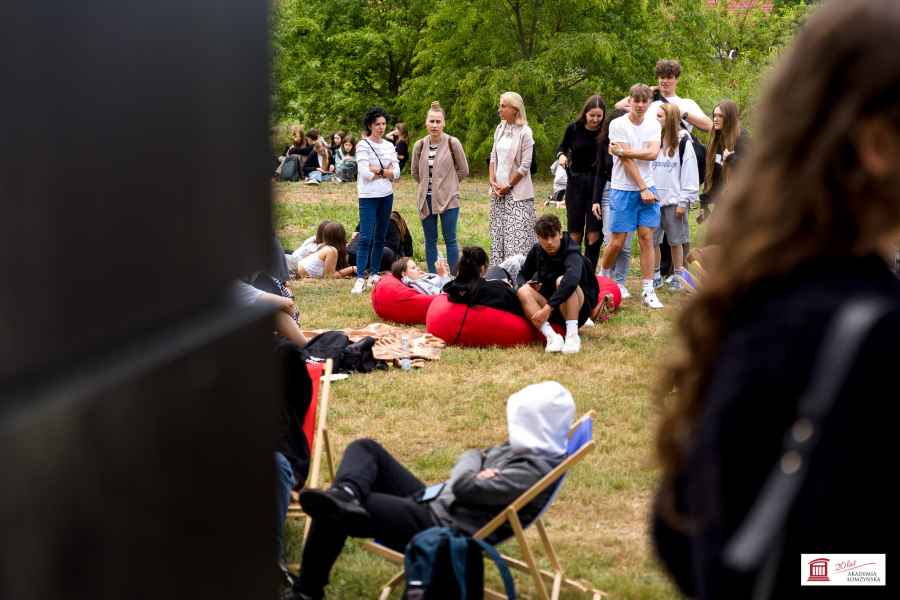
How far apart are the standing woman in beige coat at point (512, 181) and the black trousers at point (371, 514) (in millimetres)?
5577

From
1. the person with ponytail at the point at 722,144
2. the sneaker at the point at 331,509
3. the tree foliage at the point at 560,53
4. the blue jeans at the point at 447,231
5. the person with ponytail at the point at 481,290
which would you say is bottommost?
the sneaker at the point at 331,509

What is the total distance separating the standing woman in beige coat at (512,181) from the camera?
995cm

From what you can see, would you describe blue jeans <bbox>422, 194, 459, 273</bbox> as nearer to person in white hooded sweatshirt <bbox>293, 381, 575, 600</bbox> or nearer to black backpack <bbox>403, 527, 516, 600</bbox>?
person in white hooded sweatshirt <bbox>293, 381, 575, 600</bbox>

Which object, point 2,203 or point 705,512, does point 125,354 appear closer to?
point 2,203

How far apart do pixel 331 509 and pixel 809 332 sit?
3310 mm

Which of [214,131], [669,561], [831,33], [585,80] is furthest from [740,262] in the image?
[585,80]

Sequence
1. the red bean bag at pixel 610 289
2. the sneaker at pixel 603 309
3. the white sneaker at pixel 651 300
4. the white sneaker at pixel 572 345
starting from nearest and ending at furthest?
the white sneaker at pixel 572 345 < the sneaker at pixel 603 309 < the red bean bag at pixel 610 289 < the white sneaker at pixel 651 300

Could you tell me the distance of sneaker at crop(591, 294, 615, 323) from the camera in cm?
921

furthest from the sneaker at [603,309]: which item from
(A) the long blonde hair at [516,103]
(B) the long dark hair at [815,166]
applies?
(B) the long dark hair at [815,166]

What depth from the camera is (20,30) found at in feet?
2.88

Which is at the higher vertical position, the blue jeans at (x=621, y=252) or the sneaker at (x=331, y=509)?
the blue jeans at (x=621, y=252)

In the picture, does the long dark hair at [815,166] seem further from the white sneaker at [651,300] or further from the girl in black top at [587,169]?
the girl in black top at [587,169]

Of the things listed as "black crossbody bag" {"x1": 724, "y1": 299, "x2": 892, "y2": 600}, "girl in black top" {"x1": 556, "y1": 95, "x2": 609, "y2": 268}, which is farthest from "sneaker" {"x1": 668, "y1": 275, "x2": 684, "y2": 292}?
"black crossbody bag" {"x1": 724, "y1": 299, "x2": 892, "y2": 600}

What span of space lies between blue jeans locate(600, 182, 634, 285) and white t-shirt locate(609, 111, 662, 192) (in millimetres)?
491
